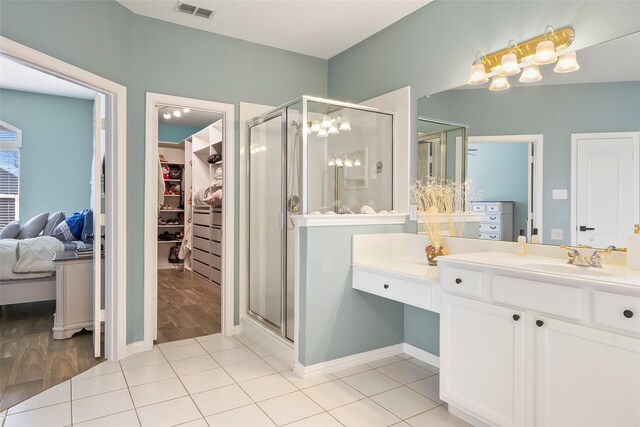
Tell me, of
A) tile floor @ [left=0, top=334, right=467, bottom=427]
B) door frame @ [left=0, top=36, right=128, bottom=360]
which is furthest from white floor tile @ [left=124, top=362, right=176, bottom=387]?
door frame @ [left=0, top=36, right=128, bottom=360]

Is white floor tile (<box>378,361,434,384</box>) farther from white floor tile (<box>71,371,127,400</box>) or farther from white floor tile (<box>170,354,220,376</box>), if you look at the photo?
white floor tile (<box>71,371,127,400</box>)

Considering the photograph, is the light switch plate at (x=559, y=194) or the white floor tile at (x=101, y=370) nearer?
the light switch plate at (x=559, y=194)

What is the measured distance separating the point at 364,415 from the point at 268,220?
5.85 ft

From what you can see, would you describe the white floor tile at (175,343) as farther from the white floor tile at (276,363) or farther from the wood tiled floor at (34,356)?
the white floor tile at (276,363)

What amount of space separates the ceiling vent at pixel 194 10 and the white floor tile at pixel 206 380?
2.79 metres

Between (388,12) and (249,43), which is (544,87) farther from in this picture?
(249,43)

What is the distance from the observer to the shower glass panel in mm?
3230

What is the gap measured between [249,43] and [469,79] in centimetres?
214

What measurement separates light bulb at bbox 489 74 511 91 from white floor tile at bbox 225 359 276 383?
2464 mm

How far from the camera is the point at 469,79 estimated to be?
2.59m

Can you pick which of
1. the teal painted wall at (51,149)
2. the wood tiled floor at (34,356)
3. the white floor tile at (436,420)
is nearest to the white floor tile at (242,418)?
the white floor tile at (436,420)

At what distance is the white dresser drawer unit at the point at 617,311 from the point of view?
1434 mm

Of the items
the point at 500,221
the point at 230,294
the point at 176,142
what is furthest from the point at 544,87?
the point at 176,142

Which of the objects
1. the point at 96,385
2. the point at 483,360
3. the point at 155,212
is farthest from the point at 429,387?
the point at 155,212
